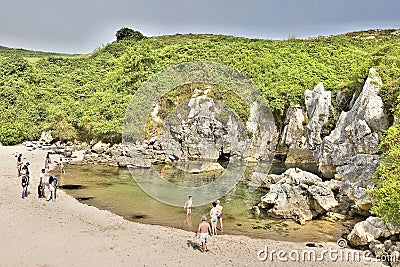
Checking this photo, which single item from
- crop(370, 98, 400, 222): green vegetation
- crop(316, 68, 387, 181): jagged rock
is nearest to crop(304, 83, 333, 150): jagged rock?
crop(316, 68, 387, 181): jagged rock

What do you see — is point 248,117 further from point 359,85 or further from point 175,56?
point 175,56

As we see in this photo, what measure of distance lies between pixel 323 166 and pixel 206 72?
84.9 feet

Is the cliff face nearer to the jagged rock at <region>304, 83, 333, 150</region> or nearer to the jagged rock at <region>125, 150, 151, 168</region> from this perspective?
the jagged rock at <region>304, 83, 333, 150</region>

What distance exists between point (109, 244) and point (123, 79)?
40482 mm

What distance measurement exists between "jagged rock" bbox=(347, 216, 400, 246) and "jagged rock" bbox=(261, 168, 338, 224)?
398 centimetres

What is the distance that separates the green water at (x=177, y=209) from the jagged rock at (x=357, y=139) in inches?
202

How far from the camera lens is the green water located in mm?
18078

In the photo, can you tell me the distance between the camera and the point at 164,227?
18.0 m

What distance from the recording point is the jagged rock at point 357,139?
2292 cm

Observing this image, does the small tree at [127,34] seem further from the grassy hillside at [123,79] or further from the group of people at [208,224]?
the group of people at [208,224]

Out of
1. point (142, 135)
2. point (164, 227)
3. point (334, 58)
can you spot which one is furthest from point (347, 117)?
point (334, 58)

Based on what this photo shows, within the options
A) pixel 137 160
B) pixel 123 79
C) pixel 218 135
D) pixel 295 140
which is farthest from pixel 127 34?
pixel 295 140

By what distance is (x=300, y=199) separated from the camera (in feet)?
67.4

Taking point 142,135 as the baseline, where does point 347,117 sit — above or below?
above
